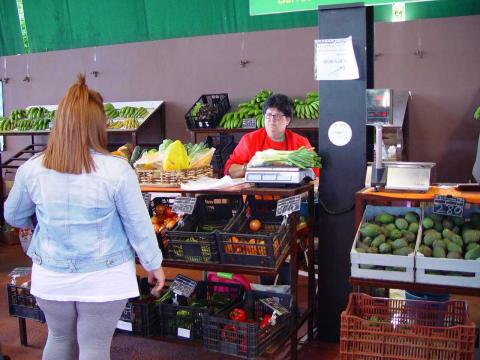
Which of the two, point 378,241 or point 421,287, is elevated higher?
point 378,241

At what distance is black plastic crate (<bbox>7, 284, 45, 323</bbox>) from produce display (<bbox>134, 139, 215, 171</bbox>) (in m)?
1.16

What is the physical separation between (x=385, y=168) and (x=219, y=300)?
49.2 inches

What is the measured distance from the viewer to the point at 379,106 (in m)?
2.82

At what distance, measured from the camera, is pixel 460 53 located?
5.74 meters

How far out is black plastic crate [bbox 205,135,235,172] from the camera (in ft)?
19.1

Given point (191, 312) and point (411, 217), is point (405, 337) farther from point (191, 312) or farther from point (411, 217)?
point (191, 312)

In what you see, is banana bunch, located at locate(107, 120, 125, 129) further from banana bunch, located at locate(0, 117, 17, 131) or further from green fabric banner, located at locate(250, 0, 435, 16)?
green fabric banner, located at locate(250, 0, 435, 16)

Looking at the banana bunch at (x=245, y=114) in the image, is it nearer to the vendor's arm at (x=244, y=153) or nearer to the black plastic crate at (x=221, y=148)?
the black plastic crate at (x=221, y=148)

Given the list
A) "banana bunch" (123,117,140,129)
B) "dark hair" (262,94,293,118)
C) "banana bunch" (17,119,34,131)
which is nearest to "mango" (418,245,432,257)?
"dark hair" (262,94,293,118)

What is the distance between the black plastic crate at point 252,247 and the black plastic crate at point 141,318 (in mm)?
Result: 581

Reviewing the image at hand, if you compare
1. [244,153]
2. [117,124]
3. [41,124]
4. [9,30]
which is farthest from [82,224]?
[9,30]

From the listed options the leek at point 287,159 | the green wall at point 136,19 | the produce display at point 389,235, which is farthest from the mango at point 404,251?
the green wall at point 136,19

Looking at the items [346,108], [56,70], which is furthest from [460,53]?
[56,70]

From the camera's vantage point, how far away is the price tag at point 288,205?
282 centimetres
